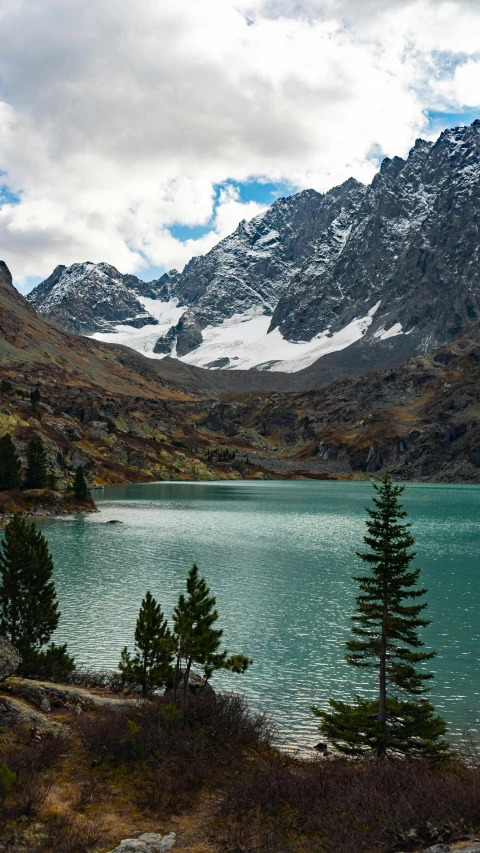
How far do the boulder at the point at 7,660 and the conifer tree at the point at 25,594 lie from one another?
9344 mm

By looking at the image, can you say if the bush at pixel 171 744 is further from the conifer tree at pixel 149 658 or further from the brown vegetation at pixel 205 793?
the conifer tree at pixel 149 658

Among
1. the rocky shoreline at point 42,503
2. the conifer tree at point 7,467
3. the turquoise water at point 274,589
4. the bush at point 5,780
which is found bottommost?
the turquoise water at point 274,589

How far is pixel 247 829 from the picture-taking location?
15273 millimetres

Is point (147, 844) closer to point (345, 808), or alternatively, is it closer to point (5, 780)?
point (5, 780)

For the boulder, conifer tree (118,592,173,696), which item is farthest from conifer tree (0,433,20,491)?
the boulder

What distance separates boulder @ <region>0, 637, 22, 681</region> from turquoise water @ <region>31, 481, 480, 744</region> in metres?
13.8

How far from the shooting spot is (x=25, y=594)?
3127cm

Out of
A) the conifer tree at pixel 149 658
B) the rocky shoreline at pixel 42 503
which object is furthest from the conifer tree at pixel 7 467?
the conifer tree at pixel 149 658

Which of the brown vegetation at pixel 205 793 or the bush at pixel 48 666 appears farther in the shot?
the bush at pixel 48 666

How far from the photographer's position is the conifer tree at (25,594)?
3042 centimetres

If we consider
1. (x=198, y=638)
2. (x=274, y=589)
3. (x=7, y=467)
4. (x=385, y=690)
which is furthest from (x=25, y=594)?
(x=7, y=467)

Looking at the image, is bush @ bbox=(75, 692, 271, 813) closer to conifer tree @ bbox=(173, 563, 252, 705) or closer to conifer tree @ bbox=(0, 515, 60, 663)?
conifer tree @ bbox=(173, 563, 252, 705)

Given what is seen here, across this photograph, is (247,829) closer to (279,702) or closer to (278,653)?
(279,702)

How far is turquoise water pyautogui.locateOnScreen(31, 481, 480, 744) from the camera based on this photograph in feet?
116
